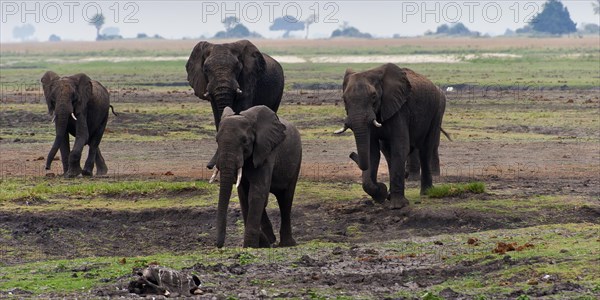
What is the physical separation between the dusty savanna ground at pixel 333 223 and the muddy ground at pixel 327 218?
0.03 metres

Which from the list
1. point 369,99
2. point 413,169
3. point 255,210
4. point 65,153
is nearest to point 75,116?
point 65,153

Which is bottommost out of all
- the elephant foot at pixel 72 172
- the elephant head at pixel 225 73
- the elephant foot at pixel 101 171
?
the elephant foot at pixel 101 171

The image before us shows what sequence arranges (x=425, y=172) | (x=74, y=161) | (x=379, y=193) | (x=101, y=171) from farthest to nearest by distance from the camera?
(x=101, y=171) < (x=74, y=161) < (x=425, y=172) < (x=379, y=193)

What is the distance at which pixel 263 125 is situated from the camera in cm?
1606

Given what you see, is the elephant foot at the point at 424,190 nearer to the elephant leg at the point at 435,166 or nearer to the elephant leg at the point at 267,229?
the elephant leg at the point at 435,166

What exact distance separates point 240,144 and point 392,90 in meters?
4.66

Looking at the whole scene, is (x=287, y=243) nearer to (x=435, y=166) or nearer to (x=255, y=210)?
(x=255, y=210)

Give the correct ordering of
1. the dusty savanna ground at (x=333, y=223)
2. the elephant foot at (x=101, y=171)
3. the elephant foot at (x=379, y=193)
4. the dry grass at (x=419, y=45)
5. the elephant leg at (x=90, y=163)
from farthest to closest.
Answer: the dry grass at (x=419, y=45) → the elephant foot at (x=101, y=171) → the elephant leg at (x=90, y=163) → the elephant foot at (x=379, y=193) → the dusty savanna ground at (x=333, y=223)

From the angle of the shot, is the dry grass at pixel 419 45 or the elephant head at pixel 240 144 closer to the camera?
the elephant head at pixel 240 144

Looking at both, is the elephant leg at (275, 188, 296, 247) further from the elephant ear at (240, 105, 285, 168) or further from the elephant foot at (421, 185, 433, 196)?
the elephant foot at (421, 185, 433, 196)

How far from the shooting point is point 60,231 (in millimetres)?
18203

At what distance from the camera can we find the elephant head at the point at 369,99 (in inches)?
741

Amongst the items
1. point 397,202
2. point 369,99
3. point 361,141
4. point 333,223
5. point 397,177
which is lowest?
point 333,223

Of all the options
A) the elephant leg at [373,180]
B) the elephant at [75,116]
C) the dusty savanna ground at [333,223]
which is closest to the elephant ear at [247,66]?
the dusty savanna ground at [333,223]
